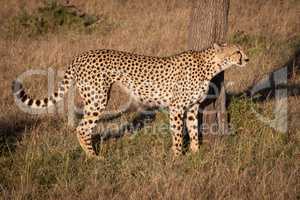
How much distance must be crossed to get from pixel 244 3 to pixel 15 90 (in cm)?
885

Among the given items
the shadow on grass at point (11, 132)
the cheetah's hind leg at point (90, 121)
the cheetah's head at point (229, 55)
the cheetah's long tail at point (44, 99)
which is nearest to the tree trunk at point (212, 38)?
the cheetah's head at point (229, 55)

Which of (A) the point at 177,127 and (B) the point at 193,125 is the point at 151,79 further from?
(B) the point at 193,125

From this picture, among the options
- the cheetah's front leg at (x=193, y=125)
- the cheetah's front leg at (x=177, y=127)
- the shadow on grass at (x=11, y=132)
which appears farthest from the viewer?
the cheetah's front leg at (x=193, y=125)

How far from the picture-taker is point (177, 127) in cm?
587

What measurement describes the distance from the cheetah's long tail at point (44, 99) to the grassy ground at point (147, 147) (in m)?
0.38

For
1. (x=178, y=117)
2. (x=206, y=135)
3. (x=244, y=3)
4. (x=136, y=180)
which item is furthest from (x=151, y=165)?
(x=244, y=3)

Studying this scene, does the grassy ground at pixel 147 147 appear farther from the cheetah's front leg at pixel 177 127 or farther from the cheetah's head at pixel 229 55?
the cheetah's head at pixel 229 55

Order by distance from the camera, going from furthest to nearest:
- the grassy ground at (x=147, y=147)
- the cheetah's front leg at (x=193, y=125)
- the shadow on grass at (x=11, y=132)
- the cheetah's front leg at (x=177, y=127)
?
the cheetah's front leg at (x=193, y=125), the cheetah's front leg at (x=177, y=127), the shadow on grass at (x=11, y=132), the grassy ground at (x=147, y=147)

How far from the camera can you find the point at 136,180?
4.67 m

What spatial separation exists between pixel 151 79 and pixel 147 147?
757 millimetres

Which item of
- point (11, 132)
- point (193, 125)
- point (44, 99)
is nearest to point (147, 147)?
point (193, 125)

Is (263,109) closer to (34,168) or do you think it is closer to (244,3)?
(34,168)

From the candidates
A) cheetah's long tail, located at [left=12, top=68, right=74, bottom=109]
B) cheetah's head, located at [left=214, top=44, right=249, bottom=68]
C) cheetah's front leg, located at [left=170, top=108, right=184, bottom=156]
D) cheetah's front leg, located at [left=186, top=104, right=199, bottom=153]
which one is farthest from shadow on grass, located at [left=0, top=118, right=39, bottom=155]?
cheetah's head, located at [left=214, top=44, right=249, bottom=68]

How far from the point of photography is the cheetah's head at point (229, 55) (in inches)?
230
